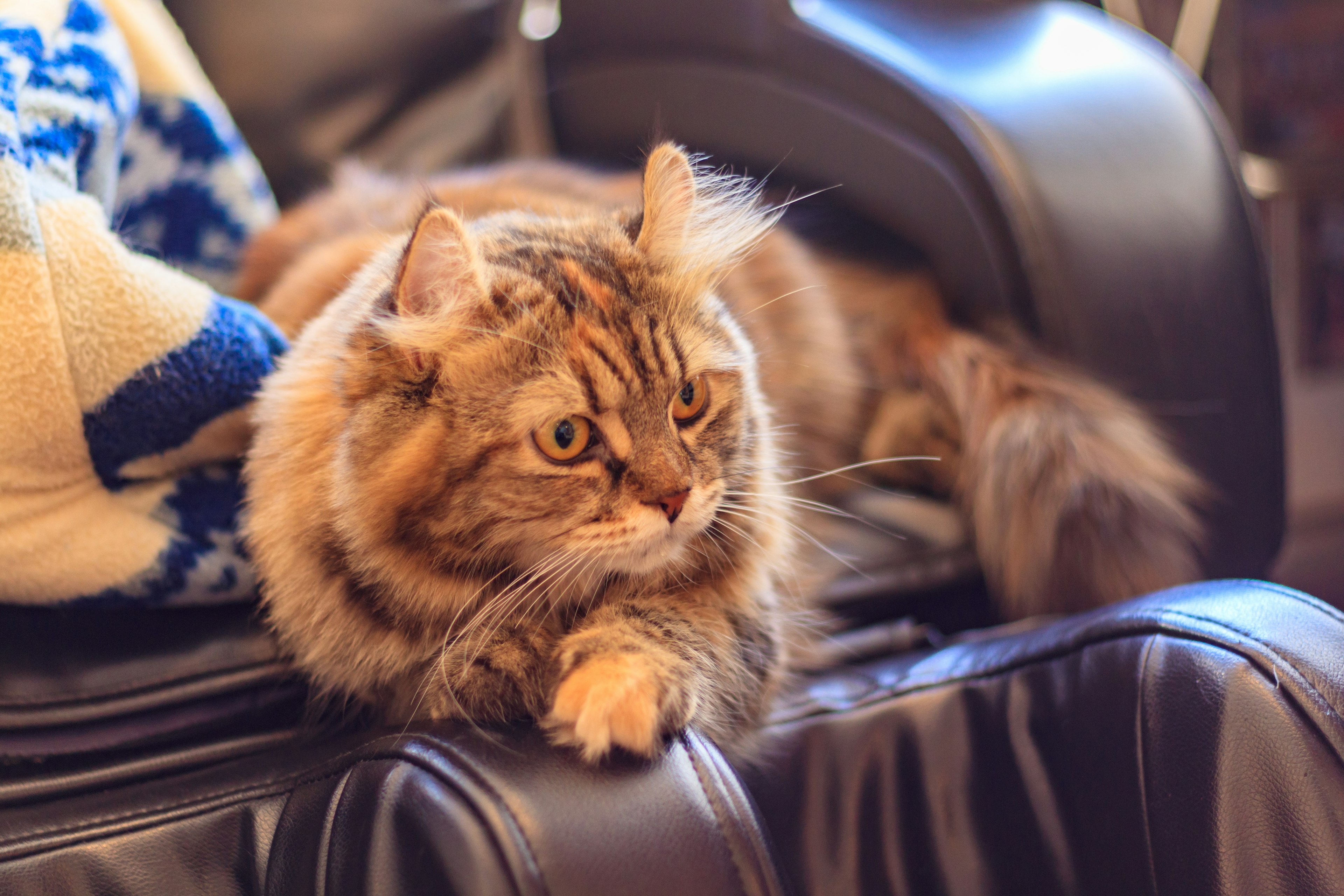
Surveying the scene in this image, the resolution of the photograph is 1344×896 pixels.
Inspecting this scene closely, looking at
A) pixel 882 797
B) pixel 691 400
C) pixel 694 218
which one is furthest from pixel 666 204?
pixel 882 797

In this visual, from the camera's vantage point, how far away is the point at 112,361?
79cm

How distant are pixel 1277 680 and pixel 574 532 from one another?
55 cm

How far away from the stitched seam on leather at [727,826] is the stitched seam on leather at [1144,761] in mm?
357

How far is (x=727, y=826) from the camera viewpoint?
597 mm

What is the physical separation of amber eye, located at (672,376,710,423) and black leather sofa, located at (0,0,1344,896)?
312 mm

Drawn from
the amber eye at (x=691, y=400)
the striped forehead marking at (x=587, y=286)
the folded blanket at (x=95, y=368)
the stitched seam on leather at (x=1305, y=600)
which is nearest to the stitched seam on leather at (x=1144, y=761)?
the stitched seam on leather at (x=1305, y=600)

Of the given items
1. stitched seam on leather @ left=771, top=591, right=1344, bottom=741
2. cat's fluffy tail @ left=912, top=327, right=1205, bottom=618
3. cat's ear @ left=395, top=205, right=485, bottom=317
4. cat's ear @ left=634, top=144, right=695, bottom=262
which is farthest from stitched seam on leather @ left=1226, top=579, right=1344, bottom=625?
cat's ear @ left=395, top=205, right=485, bottom=317

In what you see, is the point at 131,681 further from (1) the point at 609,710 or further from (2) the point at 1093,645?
(2) the point at 1093,645

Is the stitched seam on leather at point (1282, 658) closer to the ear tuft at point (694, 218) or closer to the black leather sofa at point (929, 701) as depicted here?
the black leather sofa at point (929, 701)

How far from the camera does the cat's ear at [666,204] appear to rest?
34.7 inches

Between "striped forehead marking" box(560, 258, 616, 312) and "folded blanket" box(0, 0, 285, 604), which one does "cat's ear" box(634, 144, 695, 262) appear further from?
"folded blanket" box(0, 0, 285, 604)

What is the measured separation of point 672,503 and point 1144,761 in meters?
→ 0.43

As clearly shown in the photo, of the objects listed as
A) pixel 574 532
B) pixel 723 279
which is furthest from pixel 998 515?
pixel 574 532

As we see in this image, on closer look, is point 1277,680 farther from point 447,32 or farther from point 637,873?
point 447,32
